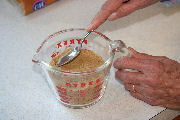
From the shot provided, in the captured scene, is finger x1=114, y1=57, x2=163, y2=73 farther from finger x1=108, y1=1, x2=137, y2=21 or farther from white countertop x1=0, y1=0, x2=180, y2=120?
finger x1=108, y1=1, x2=137, y2=21

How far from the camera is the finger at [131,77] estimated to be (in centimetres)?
67

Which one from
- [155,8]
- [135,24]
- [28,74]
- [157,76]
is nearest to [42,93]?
[28,74]

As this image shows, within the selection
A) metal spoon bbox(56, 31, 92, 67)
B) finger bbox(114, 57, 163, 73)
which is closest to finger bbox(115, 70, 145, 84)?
finger bbox(114, 57, 163, 73)

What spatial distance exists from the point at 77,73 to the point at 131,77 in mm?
182

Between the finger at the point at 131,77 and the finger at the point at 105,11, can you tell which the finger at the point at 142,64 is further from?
the finger at the point at 105,11

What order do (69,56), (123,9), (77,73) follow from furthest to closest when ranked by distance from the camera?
(123,9) → (69,56) → (77,73)

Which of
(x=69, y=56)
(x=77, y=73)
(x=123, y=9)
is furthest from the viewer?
(x=123, y=9)

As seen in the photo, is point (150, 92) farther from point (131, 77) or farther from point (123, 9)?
point (123, 9)

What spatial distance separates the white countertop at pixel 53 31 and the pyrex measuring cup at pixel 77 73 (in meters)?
0.04

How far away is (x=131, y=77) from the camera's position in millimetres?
682

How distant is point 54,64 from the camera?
69 cm

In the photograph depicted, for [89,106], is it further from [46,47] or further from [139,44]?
[139,44]

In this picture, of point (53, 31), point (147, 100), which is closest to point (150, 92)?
point (147, 100)

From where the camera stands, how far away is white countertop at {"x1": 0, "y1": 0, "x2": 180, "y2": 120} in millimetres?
687
